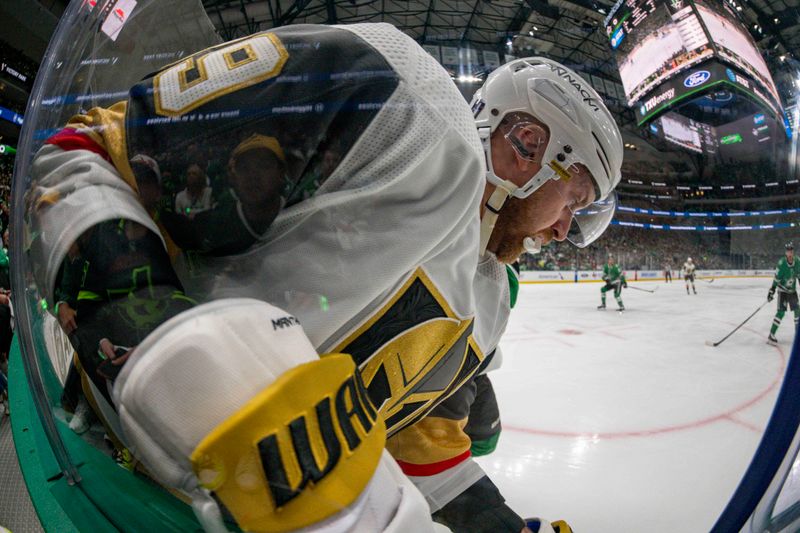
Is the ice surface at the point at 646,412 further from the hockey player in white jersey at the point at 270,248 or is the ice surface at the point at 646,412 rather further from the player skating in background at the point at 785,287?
the hockey player in white jersey at the point at 270,248

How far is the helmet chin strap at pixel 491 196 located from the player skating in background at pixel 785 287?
1.63 ft

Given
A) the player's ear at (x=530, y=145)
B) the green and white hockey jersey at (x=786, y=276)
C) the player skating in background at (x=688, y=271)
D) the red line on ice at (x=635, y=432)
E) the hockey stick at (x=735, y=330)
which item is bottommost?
the red line on ice at (x=635, y=432)

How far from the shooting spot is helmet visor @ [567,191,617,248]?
1088 millimetres

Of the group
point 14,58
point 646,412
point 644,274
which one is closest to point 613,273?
point 644,274

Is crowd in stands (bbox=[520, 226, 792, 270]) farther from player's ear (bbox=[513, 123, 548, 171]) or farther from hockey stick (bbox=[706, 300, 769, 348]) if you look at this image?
player's ear (bbox=[513, 123, 548, 171])

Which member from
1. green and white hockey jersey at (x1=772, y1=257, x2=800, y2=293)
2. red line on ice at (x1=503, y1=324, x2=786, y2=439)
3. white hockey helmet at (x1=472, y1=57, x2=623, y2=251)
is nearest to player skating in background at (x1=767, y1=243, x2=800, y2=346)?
green and white hockey jersey at (x1=772, y1=257, x2=800, y2=293)

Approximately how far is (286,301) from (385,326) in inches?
7.4

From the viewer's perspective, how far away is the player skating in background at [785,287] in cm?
45

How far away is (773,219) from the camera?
1.82ft

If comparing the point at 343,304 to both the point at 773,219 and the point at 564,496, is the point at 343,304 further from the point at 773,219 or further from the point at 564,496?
the point at 564,496

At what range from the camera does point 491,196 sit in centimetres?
96

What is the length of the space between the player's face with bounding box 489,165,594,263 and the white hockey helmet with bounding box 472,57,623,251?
0.9 inches

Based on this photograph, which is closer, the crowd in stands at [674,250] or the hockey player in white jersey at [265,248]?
the hockey player in white jersey at [265,248]

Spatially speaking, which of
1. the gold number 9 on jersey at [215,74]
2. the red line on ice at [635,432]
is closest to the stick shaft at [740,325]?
the red line on ice at [635,432]
